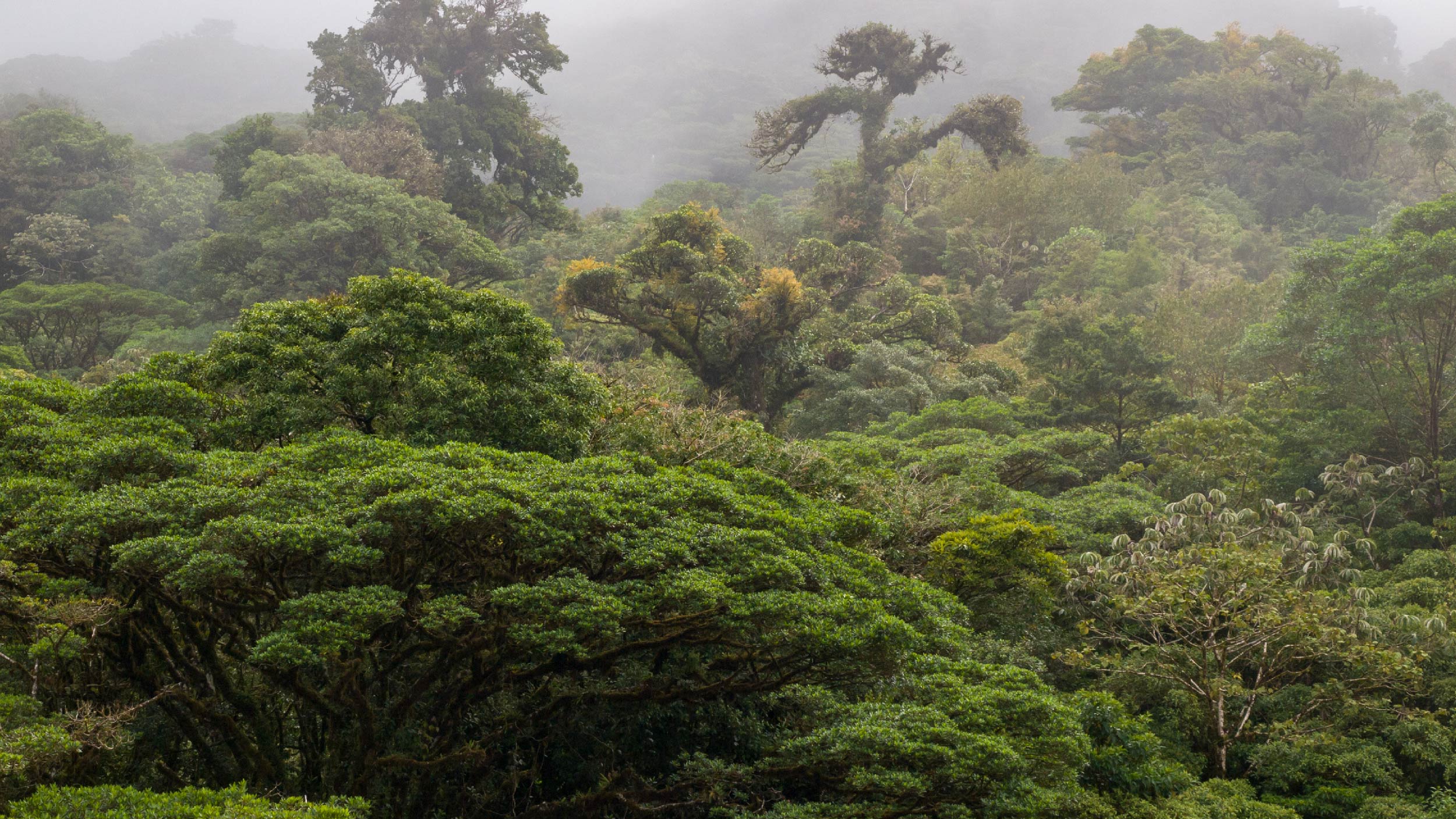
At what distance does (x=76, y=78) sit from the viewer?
102 metres

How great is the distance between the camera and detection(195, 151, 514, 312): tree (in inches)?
1164

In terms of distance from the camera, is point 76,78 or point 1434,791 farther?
point 76,78

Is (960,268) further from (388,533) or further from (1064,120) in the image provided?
(1064,120)

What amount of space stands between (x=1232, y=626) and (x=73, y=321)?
32.3 m

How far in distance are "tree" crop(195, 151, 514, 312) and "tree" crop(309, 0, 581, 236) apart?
7.45 metres

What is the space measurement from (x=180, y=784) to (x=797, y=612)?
6504 millimetres

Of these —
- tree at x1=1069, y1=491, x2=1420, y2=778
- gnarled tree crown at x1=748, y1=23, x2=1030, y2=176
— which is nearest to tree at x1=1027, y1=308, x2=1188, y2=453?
tree at x1=1069, y1=491, x2=1420, y2=778

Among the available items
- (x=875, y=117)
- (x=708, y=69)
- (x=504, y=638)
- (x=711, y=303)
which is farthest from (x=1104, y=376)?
(x=708, y=69)

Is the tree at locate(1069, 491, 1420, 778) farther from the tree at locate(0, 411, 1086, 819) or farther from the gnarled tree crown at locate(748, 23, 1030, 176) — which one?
the gnarled tree crown at locate(748, 23, 1030, 176)

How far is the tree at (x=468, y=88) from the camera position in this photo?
39.7 m

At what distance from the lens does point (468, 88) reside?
41.6 metres

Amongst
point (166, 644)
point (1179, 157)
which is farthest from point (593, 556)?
point (1179, 157)

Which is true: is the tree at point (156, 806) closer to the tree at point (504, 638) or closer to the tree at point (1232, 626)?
the tree at point (504, 638)

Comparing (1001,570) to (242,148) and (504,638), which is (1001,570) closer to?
(504,638)
